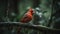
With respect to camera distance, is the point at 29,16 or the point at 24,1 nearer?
the point at 29,16

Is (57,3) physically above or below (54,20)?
above

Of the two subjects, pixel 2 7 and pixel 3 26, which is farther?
pixel 2 7

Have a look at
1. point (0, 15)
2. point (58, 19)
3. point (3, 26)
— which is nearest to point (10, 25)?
point (3, 26)

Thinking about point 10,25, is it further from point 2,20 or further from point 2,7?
point 2,7

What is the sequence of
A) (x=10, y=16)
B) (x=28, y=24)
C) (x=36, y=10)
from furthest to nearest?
(x=10, y=16)
(x=36, y=10)
(x=28, y=24)

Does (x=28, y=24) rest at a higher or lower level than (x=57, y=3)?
lower

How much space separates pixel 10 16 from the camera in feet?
14.8

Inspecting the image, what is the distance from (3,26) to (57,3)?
1007 millimetres

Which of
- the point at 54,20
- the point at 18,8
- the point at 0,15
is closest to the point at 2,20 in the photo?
the point at 0,15

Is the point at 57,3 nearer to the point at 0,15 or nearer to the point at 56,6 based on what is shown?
the point at 56,6

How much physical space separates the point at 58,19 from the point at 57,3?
0.28 meters

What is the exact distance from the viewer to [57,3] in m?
4.07

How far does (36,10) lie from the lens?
4230mm

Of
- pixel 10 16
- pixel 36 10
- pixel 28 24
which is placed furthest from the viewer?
pixel 10 16
